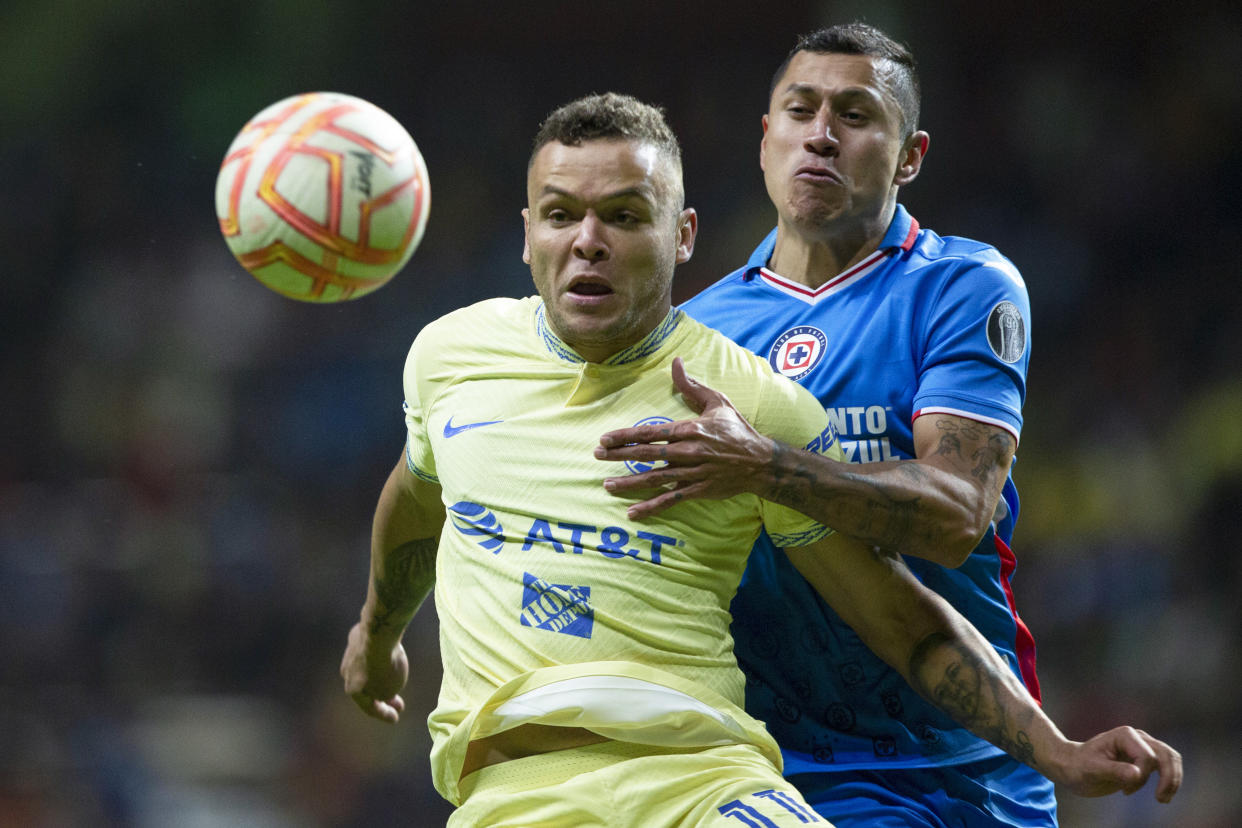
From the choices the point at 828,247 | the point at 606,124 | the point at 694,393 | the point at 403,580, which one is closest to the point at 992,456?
the point at 828,247

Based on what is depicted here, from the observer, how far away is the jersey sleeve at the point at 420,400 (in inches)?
121

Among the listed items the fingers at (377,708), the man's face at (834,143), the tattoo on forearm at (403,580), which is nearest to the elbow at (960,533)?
the man's face at (834,143)

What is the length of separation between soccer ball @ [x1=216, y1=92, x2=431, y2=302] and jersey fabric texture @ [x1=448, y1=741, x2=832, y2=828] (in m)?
1.12

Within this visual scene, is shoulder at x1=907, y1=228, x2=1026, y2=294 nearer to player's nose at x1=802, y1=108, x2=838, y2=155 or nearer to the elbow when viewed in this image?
player's nose at x1=802, y1=108, x2=838, y2=155

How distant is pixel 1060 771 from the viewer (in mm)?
2883

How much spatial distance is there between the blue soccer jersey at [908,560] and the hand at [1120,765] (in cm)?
63

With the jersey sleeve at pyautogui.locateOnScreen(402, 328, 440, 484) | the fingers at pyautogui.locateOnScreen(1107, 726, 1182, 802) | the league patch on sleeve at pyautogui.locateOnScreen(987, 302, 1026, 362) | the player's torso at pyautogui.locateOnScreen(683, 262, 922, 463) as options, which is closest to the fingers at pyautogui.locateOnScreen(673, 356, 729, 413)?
the jersey sleeve at pyautogui.locateOnScreen(402, 328, 440, 484)

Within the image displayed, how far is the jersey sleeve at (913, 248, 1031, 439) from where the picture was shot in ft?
10.8

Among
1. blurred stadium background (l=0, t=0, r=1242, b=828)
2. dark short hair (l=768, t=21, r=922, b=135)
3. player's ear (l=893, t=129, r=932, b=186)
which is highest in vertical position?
dark short hair (l=768, t=21, r=922, b=135)

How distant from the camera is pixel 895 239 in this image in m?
3.68

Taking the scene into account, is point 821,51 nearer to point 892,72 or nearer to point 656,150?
point 892,72

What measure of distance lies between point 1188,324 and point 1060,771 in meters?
6.97

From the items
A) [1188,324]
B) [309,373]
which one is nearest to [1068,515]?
[1188,324]

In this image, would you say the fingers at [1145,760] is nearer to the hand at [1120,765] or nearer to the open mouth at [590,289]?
the hand at [1120,765]
